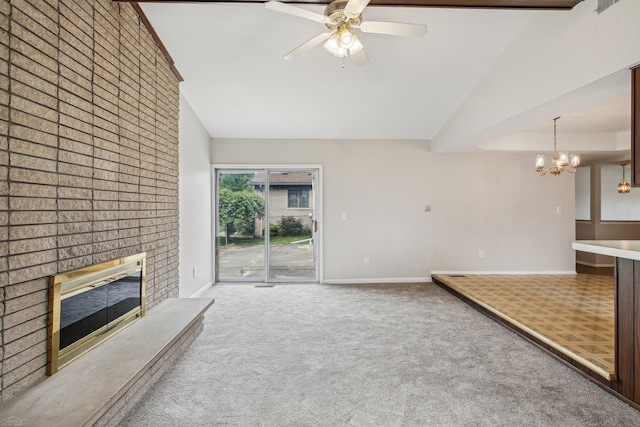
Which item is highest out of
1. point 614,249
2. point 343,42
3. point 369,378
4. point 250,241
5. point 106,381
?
point 343,42

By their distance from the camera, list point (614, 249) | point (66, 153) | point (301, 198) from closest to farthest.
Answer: point (66, 153) < point (614, 249) < point (301, 198)

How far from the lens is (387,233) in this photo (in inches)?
231

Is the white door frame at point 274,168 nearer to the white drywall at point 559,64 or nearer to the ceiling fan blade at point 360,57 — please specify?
the white drywall at point 559,64

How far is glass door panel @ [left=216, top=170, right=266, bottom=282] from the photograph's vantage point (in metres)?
5.89

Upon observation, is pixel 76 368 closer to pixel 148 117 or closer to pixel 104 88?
pixel 104 88

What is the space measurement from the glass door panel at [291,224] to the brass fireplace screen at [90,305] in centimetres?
298

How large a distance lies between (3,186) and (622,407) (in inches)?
145

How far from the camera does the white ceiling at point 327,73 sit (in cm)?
320

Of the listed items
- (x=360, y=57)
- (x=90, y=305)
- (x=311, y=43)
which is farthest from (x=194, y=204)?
(x=360, y=57)

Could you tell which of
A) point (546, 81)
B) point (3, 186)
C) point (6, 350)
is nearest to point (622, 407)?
point (546, 81)

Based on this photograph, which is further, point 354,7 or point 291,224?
point 291,224

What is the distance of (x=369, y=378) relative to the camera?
8.52 ft

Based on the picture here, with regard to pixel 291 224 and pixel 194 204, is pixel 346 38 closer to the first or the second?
pixel 194 204

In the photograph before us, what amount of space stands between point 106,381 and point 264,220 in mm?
4073
